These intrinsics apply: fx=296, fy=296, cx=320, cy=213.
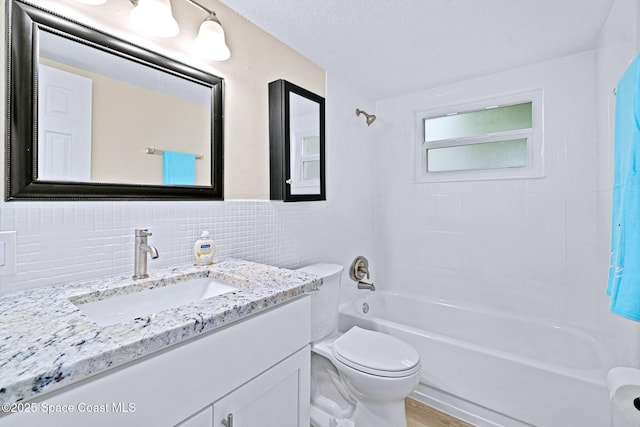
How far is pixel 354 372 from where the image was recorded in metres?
1.38

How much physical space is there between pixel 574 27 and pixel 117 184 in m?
2.41

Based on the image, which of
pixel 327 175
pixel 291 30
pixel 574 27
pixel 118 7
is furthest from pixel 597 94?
pixel 118 7

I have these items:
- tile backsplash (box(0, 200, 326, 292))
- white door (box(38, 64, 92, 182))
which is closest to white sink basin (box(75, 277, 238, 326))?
tile backsplash (box(0, 200, 326, 292))

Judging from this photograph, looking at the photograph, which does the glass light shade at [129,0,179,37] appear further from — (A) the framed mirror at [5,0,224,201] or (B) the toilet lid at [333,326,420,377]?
(B) the toilet lid at [333,326,420,377]

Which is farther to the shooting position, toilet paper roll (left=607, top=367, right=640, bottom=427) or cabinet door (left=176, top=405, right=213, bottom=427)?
toilet paper roll (left=607, top=367, right=640, bottom=427)

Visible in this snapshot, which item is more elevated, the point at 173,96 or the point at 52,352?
the point at 173,96

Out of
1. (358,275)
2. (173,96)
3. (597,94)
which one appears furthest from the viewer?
(358,275)

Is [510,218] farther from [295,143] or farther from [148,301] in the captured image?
[148,301]

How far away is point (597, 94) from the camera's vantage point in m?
1.86

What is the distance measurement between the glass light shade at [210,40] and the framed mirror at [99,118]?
9cm

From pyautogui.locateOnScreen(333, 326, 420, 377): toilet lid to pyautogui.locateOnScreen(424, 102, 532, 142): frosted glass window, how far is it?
1.80 meters

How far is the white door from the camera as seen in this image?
3.05ft

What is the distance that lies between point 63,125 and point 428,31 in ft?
5.84

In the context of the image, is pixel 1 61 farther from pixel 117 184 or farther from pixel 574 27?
pixel 574 27
